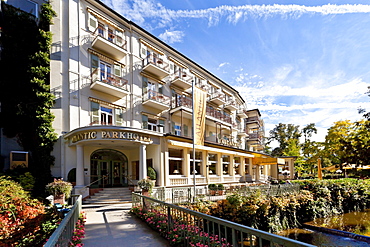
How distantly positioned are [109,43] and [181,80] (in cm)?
865

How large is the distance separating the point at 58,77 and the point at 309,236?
1840 cm

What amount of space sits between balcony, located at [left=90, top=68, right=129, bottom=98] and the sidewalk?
987 centimetres

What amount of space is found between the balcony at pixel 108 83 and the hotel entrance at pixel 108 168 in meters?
4.65

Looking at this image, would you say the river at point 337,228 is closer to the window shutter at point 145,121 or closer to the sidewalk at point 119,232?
the sidewalk at point 119,232

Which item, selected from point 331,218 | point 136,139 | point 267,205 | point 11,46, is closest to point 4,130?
point 11,46

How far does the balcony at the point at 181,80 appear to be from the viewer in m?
24.1

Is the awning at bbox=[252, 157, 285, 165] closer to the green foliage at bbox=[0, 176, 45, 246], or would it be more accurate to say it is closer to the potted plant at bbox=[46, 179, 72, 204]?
the potted plant at bbox=[46, 179, 72, 204]

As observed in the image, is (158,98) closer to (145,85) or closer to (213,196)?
(145,85)

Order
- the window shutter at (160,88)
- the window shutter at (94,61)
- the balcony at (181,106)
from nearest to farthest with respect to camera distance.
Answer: the window shutter at (94,61) → the balcony at (181,106) → the window shutter at (160,88)

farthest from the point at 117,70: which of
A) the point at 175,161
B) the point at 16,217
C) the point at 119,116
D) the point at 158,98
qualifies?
the point at 16,217

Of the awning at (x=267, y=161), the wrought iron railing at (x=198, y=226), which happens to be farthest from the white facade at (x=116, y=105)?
the wrought iron railing at (x=198, y=226)

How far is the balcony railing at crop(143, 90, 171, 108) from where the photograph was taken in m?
21.1

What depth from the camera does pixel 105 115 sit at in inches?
725

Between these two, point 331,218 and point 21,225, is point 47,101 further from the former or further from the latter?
point 331,218
